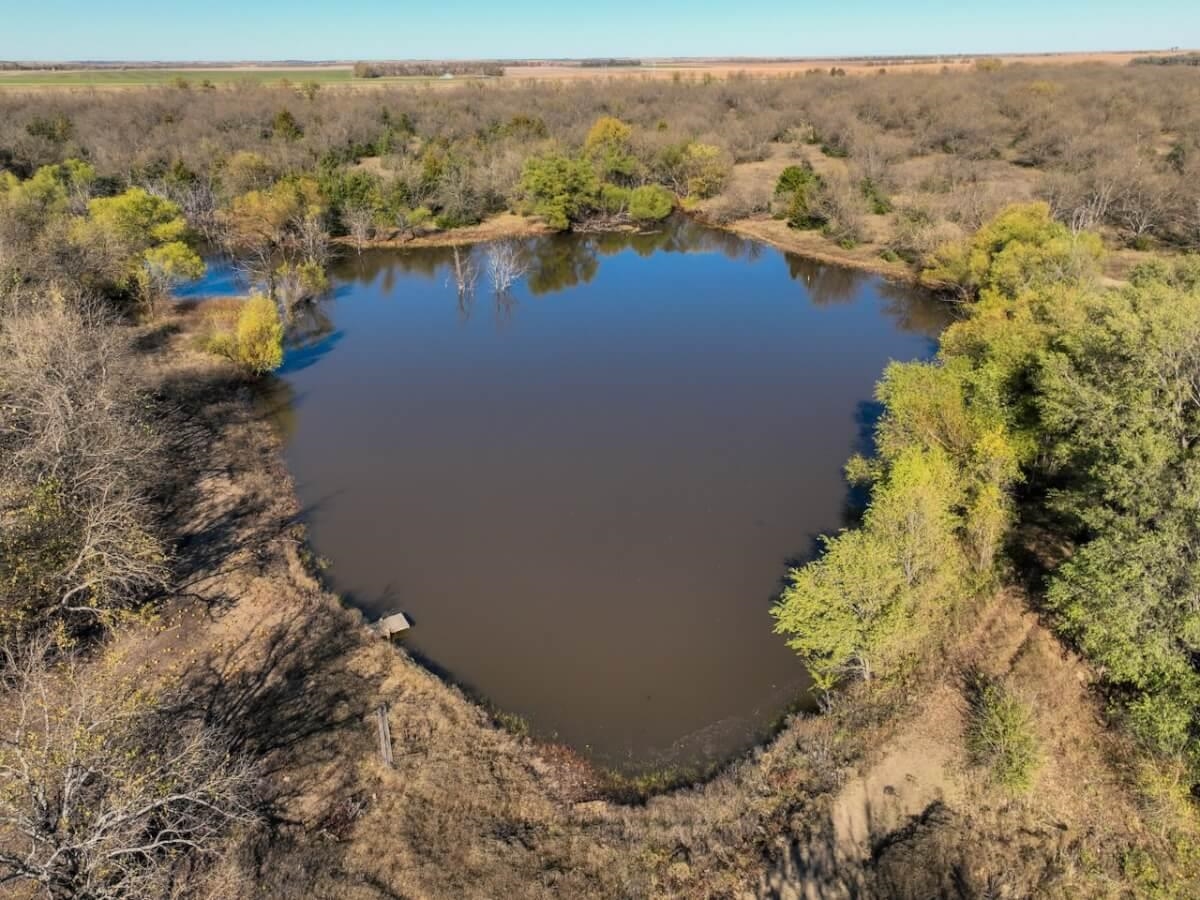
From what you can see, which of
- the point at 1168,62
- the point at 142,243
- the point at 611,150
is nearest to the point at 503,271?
the point at 142,243

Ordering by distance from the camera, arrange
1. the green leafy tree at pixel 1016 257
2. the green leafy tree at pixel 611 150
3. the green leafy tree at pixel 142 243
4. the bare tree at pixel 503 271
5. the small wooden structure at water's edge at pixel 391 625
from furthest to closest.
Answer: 1. the green leafy tree at pixel 611 150
2. the bare tree at pixel 503 271
3. the green leafy tree at pixel 142 243
4. the green leafy tree at pixel 1016 257
5. the small wooden structure at water's edge at pixel 391 625

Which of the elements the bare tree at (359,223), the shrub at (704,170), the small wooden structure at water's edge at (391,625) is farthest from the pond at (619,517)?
the shrub at (704,170)

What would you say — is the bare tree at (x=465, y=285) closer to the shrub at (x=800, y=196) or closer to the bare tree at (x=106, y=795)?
the shrub at (x=800, y=196)

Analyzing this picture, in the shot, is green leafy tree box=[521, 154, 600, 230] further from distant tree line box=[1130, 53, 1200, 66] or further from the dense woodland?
distant tree line box=[1130, 53, 1200, 66]

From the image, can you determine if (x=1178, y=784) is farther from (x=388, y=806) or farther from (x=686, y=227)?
(x=686, y=227)

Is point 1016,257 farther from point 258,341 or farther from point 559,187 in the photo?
point 258,341

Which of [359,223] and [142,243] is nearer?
[142,243]
